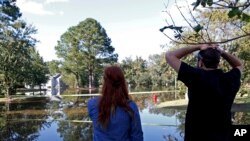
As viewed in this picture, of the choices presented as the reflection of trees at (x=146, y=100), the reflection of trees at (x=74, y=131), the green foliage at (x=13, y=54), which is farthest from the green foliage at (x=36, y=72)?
the reflection of trees at (x=74, y=131)

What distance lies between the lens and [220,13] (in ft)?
73.2

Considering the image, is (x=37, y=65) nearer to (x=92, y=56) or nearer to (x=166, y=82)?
(x=92, y=56)

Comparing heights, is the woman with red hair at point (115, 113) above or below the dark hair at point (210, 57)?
below

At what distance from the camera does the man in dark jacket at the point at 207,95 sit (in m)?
2.76

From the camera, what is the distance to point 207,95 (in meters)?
2.77

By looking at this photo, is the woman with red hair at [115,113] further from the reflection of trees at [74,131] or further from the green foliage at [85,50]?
the green foliage at [85,50]

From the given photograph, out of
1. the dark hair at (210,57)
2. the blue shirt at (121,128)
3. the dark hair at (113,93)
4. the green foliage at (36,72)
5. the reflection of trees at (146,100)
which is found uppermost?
the green foliage at (36,72)

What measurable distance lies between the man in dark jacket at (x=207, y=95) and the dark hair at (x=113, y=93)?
18.9 inches

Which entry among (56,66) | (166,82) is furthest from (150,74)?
(56,66)

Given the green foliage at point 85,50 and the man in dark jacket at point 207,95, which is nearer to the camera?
the man in dark jacket at point 207,95

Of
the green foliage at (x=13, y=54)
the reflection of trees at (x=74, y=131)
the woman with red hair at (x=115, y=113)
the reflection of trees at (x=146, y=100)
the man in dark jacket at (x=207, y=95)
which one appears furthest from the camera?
the green foliage at (x=13, y=54)

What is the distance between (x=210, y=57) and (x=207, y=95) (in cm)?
26

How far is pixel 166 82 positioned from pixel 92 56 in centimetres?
1257

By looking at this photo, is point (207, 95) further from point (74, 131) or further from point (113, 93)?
point (74, 131)
